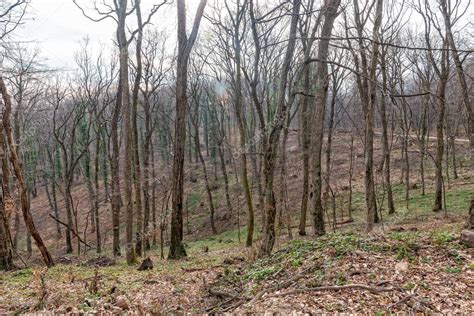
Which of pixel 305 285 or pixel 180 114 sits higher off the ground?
pixel 180 114

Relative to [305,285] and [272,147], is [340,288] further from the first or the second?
[272,147]

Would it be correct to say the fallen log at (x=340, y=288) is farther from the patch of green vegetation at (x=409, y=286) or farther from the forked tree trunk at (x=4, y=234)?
the forked tree trunk at (x=4, y=234)

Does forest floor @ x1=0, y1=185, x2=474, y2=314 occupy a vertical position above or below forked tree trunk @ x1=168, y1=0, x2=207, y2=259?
below

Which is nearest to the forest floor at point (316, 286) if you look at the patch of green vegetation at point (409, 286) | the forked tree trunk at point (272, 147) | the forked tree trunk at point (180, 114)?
the patch of green vegetation at point (409, 286)

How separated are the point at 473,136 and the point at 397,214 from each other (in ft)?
15.0

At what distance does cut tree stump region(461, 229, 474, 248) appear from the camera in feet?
17.3

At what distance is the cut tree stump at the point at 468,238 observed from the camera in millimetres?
5258

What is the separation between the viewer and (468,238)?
5.30 meters

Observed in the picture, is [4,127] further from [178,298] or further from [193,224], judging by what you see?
[193,224]

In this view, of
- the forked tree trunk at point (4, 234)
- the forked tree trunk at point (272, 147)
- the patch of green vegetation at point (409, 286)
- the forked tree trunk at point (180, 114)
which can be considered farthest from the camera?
the forked tree trunk at point (180, 114)

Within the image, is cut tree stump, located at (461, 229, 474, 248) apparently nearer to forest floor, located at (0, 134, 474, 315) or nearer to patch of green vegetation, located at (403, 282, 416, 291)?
forest floor, located at (0, 134, 474, 315)

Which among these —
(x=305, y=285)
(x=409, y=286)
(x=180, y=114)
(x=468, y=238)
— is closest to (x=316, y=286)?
(x=305, y=285)

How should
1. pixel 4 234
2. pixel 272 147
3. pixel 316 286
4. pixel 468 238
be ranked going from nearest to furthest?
pixel 316 286 < pixel 468 238 < pixel 272 147 < pixel 4 234

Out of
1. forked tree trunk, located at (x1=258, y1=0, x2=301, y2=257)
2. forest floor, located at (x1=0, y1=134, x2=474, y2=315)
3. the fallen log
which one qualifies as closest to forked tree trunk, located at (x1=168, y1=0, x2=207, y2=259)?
forest floor, located at (x1=0, y1=134, x2=474, y2=315)
